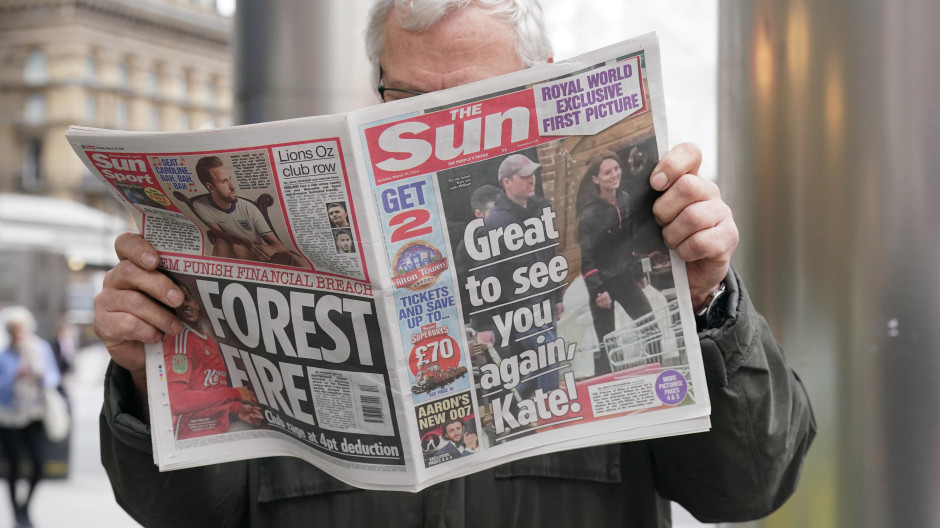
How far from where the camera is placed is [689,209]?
1.05 metres

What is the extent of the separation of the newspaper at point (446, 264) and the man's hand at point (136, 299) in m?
0.02

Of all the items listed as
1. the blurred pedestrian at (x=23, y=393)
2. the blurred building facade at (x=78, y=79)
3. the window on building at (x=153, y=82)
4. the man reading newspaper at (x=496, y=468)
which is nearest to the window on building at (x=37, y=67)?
the blurred building facade at (x=78, y=79)

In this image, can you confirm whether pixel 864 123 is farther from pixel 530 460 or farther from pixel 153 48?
pixel 153 48

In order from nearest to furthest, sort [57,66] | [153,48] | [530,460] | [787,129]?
1. [530,460]
2. [787,129]
3. [57,66]
4. [153,48]

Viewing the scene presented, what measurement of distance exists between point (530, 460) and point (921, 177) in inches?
44.2

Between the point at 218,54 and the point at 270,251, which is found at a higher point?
the point at 270,251

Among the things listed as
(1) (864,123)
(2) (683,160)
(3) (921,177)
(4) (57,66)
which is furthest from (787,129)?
(4) (57,66)

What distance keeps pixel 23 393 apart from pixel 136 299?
5.64 m

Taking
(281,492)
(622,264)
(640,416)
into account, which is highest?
(622,264)

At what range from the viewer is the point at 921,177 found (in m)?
1.85

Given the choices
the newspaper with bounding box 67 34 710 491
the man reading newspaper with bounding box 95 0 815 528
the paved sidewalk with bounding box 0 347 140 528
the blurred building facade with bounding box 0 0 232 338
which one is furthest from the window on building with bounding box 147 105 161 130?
the newspaper with bounding box 67 34 710 491

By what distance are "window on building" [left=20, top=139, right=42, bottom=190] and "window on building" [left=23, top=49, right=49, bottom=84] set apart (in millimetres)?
1823

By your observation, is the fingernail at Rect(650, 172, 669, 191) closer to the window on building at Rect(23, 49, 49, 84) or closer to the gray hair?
the gray hair

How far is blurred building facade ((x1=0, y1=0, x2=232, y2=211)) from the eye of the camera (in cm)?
2627
